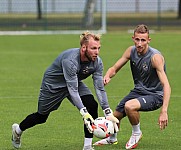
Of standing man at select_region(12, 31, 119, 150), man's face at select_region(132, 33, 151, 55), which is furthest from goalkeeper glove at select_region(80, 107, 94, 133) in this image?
man's face at select_region(132, 33, 151, 55)

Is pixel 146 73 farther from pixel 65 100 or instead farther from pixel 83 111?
pixel 65 100

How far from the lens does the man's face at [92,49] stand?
28.3ft

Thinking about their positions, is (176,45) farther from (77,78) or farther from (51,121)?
(77,78)

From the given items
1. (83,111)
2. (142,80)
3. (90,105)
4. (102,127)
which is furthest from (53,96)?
(142,80)

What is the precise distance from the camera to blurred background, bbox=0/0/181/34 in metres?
36.0

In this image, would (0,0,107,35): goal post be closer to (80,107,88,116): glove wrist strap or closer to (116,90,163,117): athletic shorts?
(116,90,163,117): athletic shorts

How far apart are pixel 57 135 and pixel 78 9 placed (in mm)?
28778

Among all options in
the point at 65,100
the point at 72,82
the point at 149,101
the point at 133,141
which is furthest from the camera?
the point at 65,100

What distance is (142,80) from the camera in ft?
31.9

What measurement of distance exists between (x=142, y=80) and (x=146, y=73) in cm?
16

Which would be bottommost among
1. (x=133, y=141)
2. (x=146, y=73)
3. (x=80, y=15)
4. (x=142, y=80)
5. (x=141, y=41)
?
(x=80, y=15)

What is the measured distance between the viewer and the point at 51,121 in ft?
38.9

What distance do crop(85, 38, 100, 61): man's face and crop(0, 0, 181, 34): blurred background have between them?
2556 centimetres

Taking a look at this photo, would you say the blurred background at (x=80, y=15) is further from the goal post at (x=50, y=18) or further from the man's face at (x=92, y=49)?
the man's face at (x=92, y=49)
